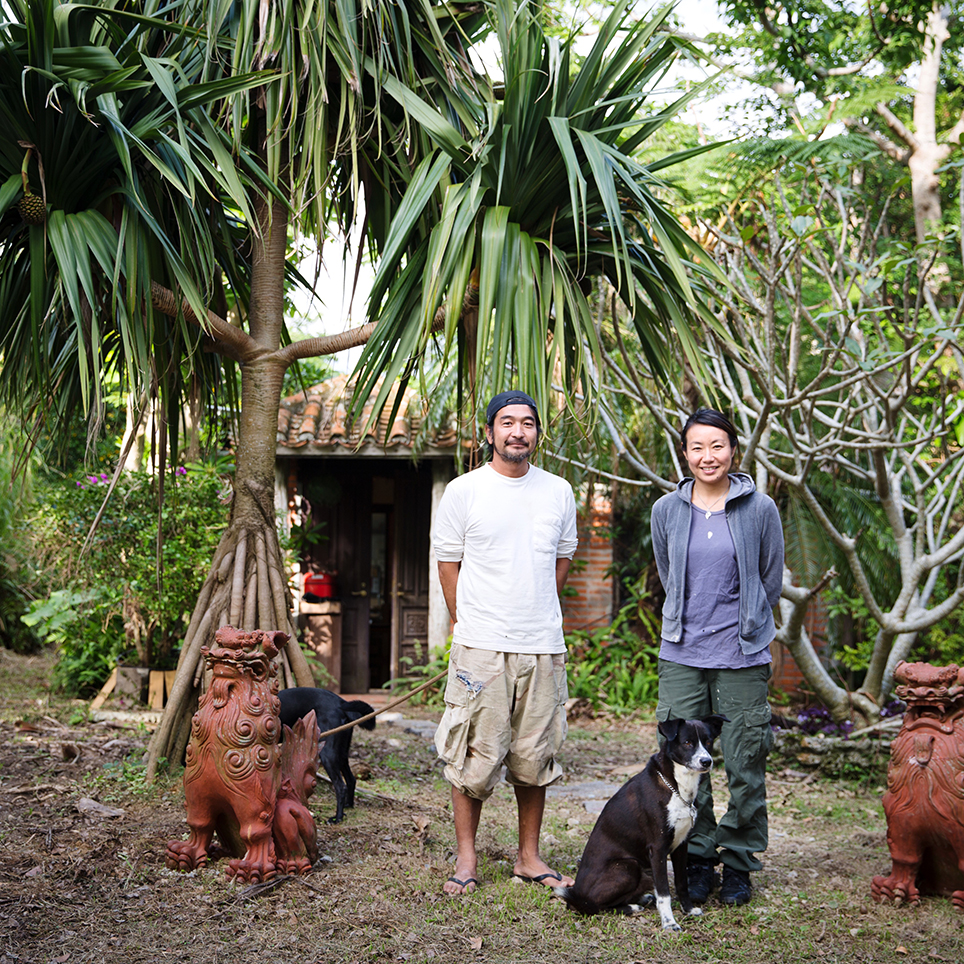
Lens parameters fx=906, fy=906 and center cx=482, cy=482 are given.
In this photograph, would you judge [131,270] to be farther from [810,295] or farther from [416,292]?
[810,295]

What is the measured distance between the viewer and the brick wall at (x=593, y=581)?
26.5 ft

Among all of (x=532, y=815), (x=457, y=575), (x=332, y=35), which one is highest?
(x=332, y=35)

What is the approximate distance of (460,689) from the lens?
298 cm

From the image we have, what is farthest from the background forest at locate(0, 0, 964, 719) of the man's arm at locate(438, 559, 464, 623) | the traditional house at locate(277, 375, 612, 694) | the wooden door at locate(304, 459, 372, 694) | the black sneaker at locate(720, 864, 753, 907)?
the black sneaker at locate(720, 864, 753, 907)

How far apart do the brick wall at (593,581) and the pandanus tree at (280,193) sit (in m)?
3.93

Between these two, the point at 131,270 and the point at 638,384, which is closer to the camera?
the point at 131,270

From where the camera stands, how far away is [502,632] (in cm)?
295

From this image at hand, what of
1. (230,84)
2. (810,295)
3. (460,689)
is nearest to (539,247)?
(230,84)

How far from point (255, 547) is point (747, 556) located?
7.59 feet

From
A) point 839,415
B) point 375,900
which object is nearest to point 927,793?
point 375,900

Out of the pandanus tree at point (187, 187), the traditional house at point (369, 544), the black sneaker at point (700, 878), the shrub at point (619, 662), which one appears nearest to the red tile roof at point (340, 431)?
the traditional house at point (369, 544)

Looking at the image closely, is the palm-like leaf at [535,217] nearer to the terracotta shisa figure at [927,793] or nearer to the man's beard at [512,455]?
the man's beard at [512,455]

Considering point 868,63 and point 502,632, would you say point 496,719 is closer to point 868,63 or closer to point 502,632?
point 502,632

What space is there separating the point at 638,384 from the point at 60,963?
3.51m
